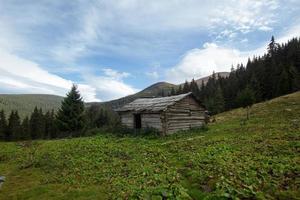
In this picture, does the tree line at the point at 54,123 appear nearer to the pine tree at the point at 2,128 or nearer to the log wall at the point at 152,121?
the pine tree at the point at 2,128

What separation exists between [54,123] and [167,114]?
1135 inches

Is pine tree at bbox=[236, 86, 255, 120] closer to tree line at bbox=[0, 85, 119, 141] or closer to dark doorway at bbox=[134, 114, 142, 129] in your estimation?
tree line at bbox=[0, 85, 119, 141]

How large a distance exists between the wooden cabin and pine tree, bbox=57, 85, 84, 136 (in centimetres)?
1156

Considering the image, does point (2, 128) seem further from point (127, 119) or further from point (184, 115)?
point (184, 115)

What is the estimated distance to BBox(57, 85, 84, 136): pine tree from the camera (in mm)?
42812

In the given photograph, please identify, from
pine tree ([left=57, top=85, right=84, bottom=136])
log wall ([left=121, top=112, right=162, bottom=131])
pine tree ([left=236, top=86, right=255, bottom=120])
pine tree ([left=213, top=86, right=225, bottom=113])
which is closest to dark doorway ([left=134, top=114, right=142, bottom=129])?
log wall ([left=121, top=112, right=162, bottom=131])

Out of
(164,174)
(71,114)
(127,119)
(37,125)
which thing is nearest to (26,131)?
(37,125)

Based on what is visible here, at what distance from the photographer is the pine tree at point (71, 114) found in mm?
42812

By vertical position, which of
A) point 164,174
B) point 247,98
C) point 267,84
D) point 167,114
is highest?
point 267,84

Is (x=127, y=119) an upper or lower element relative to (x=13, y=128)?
upper

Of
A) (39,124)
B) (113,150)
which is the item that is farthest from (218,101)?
(113,150)

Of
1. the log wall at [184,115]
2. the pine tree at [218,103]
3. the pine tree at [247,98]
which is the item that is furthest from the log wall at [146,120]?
the pine tree at [218,103]

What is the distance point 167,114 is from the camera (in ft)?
97.2

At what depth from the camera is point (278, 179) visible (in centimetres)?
973
